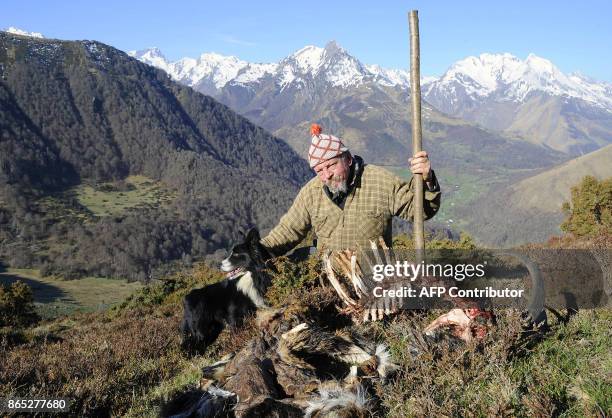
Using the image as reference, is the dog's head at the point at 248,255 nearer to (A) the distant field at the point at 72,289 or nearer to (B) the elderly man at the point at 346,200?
(B) the elderly man at the point at 346,200

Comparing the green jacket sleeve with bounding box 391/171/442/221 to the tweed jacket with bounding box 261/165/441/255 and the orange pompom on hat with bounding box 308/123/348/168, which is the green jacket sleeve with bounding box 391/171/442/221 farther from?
the orange pompom on hat with bounding box 308/123/348/168

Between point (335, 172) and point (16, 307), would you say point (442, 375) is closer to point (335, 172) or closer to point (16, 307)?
point (335, 172)

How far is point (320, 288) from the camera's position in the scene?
A: 15.6 feet

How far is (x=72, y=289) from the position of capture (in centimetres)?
10419

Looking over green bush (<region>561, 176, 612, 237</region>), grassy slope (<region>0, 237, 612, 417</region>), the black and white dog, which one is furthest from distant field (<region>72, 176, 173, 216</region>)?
grassy slope (<region>0, 237, 612, 417</region>)

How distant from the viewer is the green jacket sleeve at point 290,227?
6.04 m

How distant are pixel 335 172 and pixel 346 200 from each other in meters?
0.39

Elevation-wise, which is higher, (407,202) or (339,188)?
(339,188)

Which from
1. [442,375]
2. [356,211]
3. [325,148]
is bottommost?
[442,375]

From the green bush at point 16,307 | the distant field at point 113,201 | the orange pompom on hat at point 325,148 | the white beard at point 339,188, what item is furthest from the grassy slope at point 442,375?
the distant field at point 113,201

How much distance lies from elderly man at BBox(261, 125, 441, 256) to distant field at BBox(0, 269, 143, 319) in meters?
84.4

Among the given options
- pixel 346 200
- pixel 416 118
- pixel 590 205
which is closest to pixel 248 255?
pixel 346 200

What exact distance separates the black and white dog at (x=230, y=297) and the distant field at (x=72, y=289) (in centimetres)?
8271

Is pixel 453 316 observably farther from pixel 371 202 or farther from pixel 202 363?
pixel 202 363
